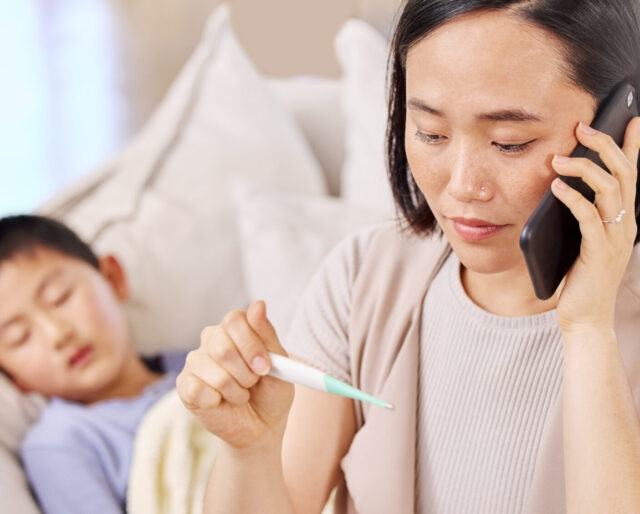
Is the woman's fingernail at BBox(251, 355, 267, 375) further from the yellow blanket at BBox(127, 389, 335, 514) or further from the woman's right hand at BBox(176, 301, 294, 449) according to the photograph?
the yellow blanket at BBox(127, 389, 335, 514)

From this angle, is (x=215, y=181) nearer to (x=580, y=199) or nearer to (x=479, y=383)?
(x=479, y=383)

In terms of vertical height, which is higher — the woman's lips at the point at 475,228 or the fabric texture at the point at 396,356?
the woman's lips at the point at 475,228

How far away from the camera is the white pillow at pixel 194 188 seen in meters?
1.57

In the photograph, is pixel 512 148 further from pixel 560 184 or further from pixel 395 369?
pixel 395 369

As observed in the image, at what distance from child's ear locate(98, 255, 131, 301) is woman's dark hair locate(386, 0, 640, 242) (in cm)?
88

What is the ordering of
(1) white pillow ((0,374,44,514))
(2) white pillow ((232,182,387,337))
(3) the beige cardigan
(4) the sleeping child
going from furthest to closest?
(2) white pillow ((232,182,387,337)), (4) the sleeping child, (1) white pillow ((0,374,44,514)), (3) the beige cardigan


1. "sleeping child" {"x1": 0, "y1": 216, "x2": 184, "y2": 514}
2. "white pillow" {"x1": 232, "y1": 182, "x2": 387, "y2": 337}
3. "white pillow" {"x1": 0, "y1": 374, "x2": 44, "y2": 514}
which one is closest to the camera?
"white pillow" {"x1": 0, "y1": 374, "x2": 44, "y2": 514}

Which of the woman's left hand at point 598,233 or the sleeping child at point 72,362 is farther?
the sleeping child at point 72,362

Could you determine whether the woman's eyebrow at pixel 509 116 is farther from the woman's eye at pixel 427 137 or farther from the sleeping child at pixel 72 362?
the sleeping child at pixel 72 362

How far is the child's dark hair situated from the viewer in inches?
54.2

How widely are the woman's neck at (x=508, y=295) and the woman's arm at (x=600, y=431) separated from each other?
12cm

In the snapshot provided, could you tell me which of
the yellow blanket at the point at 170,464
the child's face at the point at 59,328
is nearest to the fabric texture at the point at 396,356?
the yellow blanket at the point at 170,464

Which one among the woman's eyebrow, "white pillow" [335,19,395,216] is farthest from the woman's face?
"white pillow" [335,19,395,216]

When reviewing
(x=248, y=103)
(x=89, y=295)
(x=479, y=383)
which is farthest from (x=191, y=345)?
(x=479, y=383)
